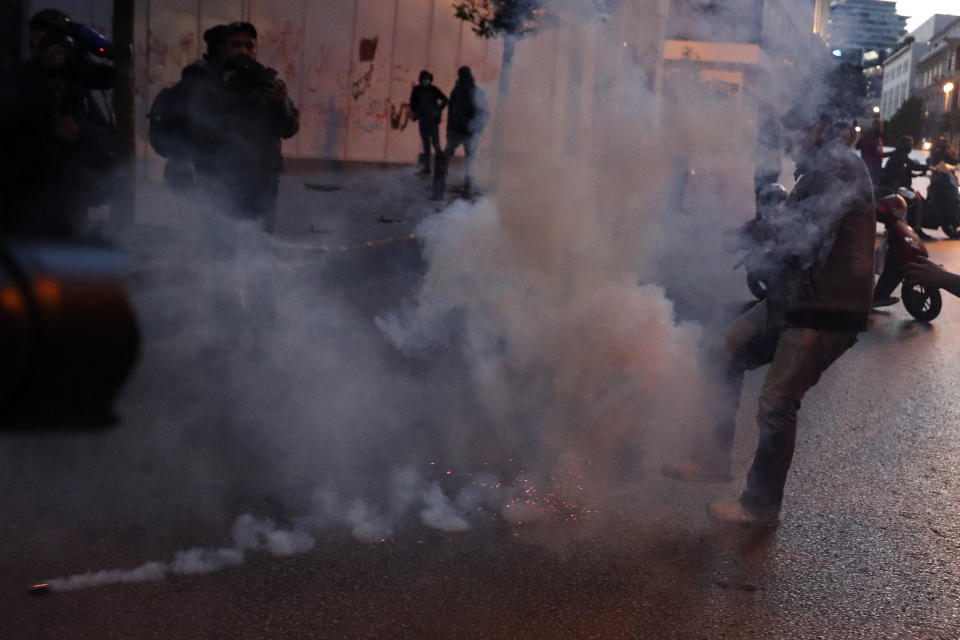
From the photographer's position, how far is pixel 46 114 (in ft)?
18.3

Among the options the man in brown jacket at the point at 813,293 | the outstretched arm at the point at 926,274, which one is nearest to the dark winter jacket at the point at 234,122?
the man in brown jacket at the point at 813,293

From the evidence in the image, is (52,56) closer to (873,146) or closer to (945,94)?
(873,146)

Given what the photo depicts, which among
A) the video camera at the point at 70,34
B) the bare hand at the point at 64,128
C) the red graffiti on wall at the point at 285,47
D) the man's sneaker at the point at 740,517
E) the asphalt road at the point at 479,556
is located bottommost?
the asphalt road at the point at 479,556

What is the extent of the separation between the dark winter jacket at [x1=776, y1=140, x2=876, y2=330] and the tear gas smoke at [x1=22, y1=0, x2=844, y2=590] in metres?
0.67

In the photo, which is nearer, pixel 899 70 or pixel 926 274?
pixel 926 274

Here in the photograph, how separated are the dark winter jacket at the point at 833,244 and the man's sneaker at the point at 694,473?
29.3 inches

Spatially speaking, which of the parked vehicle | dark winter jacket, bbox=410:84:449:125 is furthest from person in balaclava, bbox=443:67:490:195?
the parked vehicle

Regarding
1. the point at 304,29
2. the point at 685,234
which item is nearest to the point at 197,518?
the point at 685,234

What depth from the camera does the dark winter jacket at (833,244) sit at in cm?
379

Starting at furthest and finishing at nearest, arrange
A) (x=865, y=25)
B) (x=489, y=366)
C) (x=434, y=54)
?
1. (x=434, y=54)
2. (x=865, y=25)
3. (x=489, y=366)

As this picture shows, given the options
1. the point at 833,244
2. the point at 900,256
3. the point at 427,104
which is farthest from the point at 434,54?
the point at 833,244

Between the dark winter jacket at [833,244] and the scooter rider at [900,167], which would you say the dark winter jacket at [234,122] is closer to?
the dark winter jacket at [833,244]

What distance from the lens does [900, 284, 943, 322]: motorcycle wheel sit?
8.62m

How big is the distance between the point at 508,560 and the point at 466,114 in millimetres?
7907
